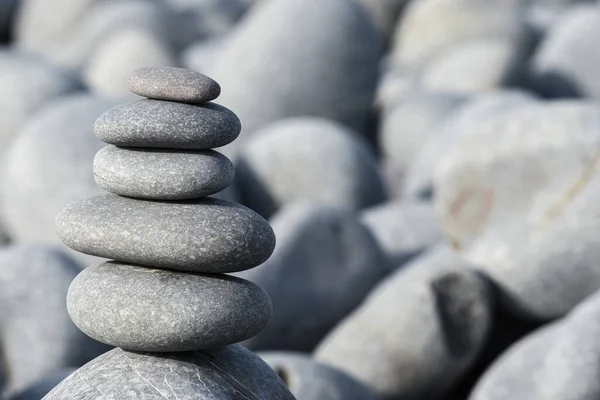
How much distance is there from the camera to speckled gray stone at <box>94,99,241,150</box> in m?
2.54

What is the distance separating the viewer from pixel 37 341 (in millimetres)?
4238

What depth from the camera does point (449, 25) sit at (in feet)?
34.5

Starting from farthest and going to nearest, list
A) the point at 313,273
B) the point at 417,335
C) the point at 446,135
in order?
the point at 446,135
the point at 313,273
the point at 417,335

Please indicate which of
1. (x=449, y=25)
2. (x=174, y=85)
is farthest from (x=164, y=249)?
(x=449, y=25)

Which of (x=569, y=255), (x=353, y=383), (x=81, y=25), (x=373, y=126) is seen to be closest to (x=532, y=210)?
(x=569, y=255)

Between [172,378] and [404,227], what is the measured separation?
3418 mm

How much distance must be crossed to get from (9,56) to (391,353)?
5300 mm

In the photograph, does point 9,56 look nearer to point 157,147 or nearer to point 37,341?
point 37,341

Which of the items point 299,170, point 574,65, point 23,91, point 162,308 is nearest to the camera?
point 162,308

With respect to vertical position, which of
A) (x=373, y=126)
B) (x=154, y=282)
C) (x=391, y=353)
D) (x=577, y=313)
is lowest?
(x=373, y=126)

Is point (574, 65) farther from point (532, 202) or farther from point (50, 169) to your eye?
point (50, 169)

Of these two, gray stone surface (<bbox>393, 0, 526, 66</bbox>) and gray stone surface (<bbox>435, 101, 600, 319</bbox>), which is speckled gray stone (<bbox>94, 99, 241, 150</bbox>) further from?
gray stone surface (<bbox>393, 0, 526, 66</bbox>)

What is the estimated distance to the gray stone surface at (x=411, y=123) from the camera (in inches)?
300

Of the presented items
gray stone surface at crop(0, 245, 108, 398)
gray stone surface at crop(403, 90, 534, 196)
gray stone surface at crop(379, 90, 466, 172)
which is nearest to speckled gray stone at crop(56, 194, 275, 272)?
gray stone surface at crop(0, 245, 108, 398)
